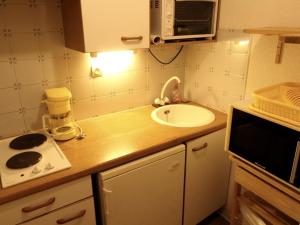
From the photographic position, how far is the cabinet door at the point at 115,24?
49.2 inches

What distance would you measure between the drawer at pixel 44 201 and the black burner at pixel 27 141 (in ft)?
1.20

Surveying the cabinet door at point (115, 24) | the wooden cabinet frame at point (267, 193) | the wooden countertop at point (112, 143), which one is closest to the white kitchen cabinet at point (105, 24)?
the cabinet door at point (115, 24)

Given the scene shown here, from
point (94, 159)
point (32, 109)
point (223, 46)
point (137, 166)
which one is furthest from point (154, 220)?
point (223, 46)

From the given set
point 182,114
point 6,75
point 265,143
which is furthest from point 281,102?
point 6,75

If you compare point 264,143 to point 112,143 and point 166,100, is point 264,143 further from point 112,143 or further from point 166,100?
point 166,100

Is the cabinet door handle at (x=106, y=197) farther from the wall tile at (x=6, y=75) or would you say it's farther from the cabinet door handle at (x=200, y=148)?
the wall tile at (x=6, y=75)

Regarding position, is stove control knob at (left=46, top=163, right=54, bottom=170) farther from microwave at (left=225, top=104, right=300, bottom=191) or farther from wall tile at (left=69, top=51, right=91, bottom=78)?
microwave at (left=225, top=104, right=300, bottom=191)

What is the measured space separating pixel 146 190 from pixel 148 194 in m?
0.04

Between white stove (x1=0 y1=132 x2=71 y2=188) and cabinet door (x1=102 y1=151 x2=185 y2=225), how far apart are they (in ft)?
0.90

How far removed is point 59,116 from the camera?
4.85 ft

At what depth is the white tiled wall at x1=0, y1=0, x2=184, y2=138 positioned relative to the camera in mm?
1363

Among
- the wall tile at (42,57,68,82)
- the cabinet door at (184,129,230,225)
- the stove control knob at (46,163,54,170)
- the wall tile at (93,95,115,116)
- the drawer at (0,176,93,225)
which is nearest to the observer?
the drawer at (0,176,93,225)

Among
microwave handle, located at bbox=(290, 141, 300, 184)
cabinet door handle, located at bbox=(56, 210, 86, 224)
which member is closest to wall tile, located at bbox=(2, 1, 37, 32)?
cabinet door handle, located at bbox=(56, 210, 86, 224)

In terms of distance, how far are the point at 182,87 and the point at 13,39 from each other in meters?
1.32
